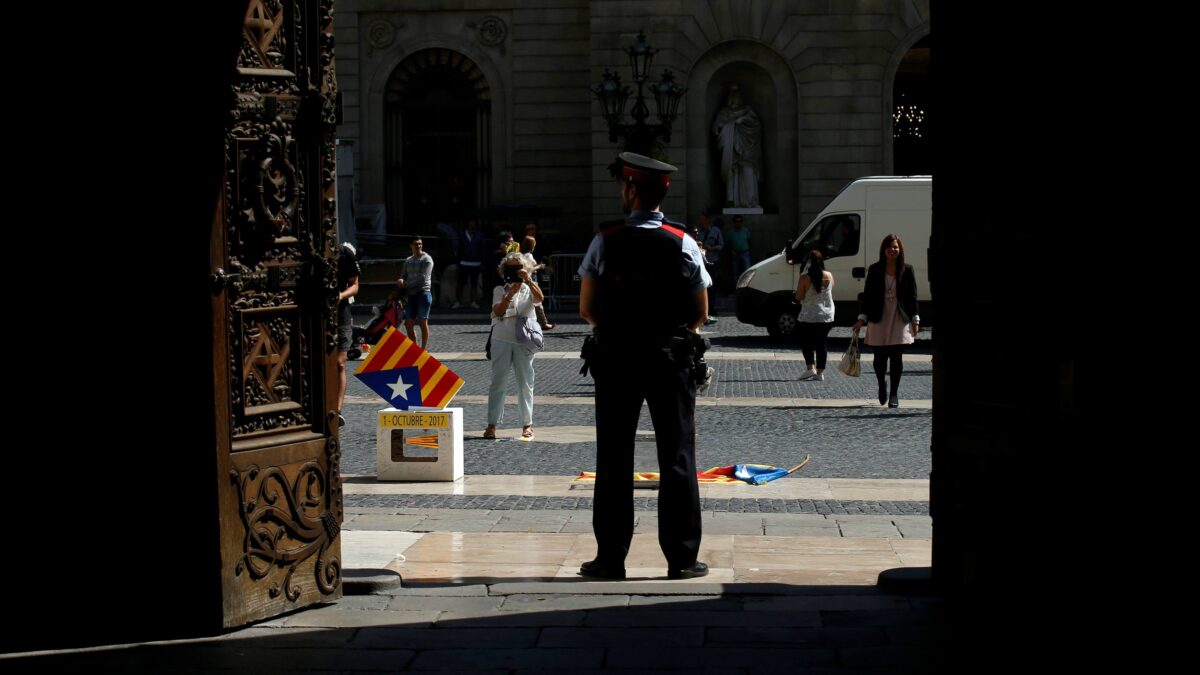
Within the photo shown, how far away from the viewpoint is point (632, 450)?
7.50 meters

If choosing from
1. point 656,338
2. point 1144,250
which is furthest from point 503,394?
point 1144,250

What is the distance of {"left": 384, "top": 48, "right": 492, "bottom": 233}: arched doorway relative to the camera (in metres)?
37.0

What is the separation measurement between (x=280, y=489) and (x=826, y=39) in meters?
29.2

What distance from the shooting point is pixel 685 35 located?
1362 inches

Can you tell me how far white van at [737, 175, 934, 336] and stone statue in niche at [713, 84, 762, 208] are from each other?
1038 cm

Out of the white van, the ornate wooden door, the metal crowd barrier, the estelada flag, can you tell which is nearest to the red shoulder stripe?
the ornate wooden door

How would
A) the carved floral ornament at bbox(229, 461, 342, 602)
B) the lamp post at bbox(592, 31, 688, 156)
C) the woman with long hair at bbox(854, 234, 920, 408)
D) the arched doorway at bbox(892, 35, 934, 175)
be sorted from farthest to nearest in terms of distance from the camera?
the arched doorway at bbox(892, 35, 934, 175) → the lamp post at bbox(592, 31, 688, 156) → the woman with long hair at bbox(854, 234, 920, 408) → the carved floral ornament at bbox(229, 461, 342, 602)

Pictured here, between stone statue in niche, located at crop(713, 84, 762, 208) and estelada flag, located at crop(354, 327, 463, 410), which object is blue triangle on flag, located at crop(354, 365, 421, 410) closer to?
estelada flag, located at crop(354, 327, 463, 410)

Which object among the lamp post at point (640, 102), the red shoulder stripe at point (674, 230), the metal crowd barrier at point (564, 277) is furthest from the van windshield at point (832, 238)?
the red shoulder stripe at point (674, 230)

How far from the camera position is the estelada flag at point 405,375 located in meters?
11.5

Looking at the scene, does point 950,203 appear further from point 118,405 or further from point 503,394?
point 503,394

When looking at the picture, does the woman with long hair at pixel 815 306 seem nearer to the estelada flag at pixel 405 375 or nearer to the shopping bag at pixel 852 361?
the shopping bag at pixel 852 361

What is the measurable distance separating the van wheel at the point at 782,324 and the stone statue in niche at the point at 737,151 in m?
10.7

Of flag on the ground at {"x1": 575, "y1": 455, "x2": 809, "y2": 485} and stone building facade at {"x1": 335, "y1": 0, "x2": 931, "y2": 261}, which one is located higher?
stone building facade at {"x1": 335, "y1": 0, "x2": 931, "y2": 261}
